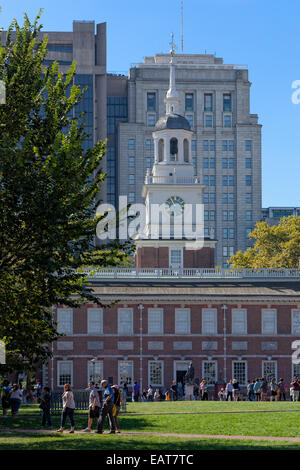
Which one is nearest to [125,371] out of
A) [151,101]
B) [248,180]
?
[248,180]

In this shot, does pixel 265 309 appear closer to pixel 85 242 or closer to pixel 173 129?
pixel 173 129

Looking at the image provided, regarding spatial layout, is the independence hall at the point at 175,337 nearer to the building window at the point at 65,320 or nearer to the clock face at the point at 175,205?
the building window at the point at 65,320

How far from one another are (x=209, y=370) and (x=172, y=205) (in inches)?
636

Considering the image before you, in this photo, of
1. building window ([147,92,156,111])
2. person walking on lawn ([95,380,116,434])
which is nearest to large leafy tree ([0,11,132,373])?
person walking on lawn ([95,380,116,434])

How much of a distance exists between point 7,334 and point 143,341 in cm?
3809

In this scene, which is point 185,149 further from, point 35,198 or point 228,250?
point 228,250

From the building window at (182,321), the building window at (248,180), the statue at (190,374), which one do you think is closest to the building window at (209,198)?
the building window at (248,180)

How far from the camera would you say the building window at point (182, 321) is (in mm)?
66375

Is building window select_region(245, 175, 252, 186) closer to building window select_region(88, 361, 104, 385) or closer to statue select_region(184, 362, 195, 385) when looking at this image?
building window select_region(88, 361, 104, 385)

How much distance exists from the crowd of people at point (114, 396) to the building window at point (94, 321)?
17.1 feet

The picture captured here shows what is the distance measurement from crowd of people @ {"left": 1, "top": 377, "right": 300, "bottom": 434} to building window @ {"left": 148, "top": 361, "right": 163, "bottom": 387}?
3.70ft

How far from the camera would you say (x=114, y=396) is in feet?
99.0

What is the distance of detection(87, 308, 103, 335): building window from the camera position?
65875 millimetres

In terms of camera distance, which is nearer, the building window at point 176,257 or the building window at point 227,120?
the building window at point 176,257
